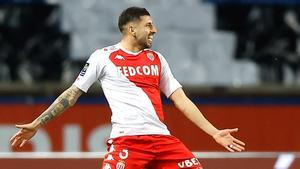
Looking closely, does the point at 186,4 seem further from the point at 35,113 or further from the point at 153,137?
the point at 153,137

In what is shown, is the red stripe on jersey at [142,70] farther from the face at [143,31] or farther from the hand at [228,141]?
the hand at [228,141]

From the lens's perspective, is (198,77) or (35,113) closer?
(35,113)

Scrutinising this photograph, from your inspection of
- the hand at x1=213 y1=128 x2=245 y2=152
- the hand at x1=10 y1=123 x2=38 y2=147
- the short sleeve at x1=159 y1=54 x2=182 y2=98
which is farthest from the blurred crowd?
the hand at x1=213 y1=128 x2=245 y2=152

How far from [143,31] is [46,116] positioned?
2.54ft

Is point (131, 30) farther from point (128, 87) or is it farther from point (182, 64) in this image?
point (182, 64)

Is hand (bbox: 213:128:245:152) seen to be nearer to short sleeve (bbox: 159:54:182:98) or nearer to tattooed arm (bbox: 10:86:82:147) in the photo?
short sleeve (bbox: 159:54:182:98)

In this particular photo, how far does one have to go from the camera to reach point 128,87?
17.0 feet

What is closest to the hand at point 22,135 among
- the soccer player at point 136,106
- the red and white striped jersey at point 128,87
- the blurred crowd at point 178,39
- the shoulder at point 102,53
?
the soccer player at point 136,106

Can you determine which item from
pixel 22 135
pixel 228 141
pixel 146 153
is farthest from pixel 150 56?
pixel 22 135

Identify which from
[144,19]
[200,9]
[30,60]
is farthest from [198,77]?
[144,19]

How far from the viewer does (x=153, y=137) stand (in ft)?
16.8

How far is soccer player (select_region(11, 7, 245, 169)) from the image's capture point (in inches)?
199

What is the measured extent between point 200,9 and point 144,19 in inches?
247

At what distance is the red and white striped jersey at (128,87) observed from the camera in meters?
5.13
